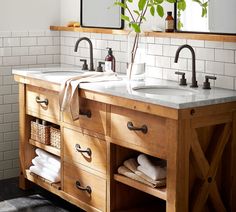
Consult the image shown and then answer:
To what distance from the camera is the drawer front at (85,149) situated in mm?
3928

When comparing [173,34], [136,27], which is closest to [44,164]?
[136,27]

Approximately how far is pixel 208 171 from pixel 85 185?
0.98 m

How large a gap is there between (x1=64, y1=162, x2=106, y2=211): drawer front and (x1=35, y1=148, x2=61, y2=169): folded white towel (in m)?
0.19

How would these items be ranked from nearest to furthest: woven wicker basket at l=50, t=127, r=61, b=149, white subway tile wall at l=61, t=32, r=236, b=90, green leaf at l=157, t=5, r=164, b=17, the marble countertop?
the marble countertop, white subway tile wall at l=61, t=32, r=236, b=90, green leaf at l=157, t=5, r=164, b=17, woven wicker basket at l=50, t=127, r=61, b=149

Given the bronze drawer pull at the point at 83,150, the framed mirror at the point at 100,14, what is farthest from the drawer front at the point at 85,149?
the framed mirror at the point at 100,14

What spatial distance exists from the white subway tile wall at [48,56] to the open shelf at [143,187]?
0.90 m

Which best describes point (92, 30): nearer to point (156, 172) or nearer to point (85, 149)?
point (85, 149)

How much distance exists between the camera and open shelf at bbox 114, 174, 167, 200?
349 cm

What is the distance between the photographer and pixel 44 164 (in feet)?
15.3

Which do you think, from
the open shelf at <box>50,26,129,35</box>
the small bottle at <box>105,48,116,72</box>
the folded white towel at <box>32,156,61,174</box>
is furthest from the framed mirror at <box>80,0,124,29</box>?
the folded white towel at <box>32,156,61,174</box>

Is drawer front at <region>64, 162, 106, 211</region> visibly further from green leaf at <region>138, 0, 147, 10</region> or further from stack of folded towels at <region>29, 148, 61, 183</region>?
green leaf at <region>138, 0, 147, 10</region>

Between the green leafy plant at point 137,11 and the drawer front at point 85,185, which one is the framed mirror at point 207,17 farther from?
the drawer front at point 85,185

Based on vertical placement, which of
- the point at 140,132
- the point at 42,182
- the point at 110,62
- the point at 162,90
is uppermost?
the point at 110,62

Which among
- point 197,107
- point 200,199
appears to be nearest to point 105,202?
point 200,199
